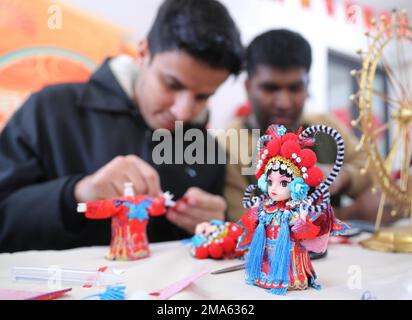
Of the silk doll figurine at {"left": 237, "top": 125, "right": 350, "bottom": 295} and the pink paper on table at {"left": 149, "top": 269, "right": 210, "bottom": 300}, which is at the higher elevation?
the silk doll figurine at {"left": 237, "top": 125, "right": 350, "bottom": 295}

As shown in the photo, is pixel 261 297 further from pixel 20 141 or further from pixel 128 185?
pixel 20 141

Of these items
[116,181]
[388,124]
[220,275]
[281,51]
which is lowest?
[220,275]

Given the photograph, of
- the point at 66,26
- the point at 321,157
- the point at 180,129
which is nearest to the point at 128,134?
the point at 180,129

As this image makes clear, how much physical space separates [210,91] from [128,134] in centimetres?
30

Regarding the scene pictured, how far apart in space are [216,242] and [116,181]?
11.3 inches

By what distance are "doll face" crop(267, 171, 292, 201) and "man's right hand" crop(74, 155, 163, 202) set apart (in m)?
0.38

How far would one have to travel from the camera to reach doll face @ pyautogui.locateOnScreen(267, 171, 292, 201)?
1.82 ft

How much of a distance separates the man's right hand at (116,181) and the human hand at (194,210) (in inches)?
3.2

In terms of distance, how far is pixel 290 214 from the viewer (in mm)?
555

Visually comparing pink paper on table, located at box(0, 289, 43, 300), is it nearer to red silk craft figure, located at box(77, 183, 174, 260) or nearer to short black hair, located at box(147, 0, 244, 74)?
red silk craft figure, located at box(77, 183, 174, 260)

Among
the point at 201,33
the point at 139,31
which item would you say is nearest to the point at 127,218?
the point at 201,33

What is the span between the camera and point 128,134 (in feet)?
3.76

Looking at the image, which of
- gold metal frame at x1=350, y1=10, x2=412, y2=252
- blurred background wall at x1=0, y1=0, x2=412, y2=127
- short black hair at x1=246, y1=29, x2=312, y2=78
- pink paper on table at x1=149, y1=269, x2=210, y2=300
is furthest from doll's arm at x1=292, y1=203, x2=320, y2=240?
blurred background wall at x1=0, y1=0, x2=412, y2=127

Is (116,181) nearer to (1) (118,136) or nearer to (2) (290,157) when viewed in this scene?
(1) (118,136)
